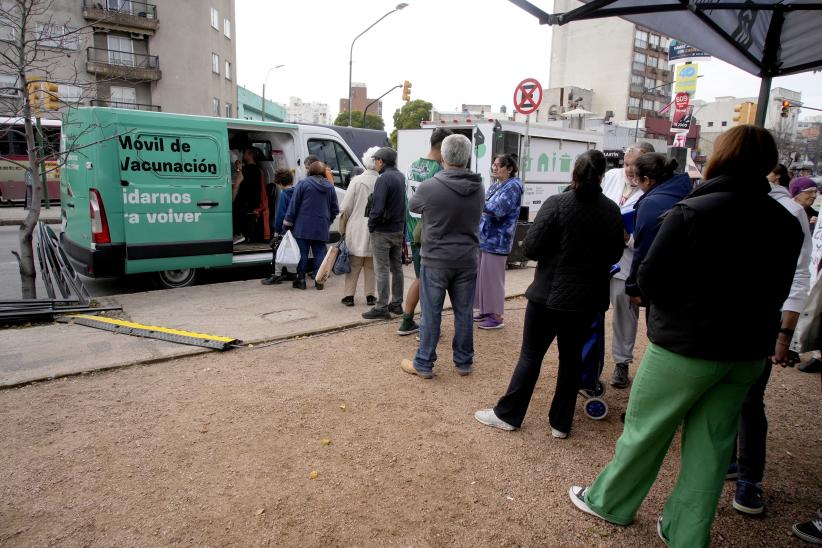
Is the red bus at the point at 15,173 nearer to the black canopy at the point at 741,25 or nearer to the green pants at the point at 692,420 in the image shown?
the black canopy at the point at 741,25

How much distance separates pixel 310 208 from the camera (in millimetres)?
7051

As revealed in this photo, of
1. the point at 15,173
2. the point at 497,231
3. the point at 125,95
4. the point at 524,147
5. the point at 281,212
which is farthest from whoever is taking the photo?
the point at 125,95

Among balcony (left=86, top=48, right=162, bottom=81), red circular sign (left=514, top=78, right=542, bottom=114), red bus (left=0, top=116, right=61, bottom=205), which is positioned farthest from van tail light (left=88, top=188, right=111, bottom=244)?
balcony (left=86, top=48, right=162, bottom=81)

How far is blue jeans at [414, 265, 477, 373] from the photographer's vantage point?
4.16 m

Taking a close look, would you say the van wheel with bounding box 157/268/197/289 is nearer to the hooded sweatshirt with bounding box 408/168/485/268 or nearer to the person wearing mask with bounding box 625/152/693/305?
the hooded sweatshirt with bounding box 408/168/485/268

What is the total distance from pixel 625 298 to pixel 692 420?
2.09m

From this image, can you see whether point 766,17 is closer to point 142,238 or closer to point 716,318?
point 716,318

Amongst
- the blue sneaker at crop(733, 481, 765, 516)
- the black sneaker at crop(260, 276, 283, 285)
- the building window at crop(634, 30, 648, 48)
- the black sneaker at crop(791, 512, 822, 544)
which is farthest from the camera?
the building window at crop(634, 30, 648, 48)

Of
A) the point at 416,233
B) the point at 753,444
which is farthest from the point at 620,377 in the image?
the point at 416,233

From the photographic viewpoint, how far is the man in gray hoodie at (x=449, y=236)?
4047 millimetres

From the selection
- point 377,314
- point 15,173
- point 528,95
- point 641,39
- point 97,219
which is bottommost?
point 377,314

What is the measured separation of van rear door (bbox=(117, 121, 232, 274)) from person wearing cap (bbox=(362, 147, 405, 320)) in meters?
2.56

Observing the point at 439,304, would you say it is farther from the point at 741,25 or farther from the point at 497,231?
the point at 741,25

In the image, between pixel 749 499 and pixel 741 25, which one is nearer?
pixel 749 499
